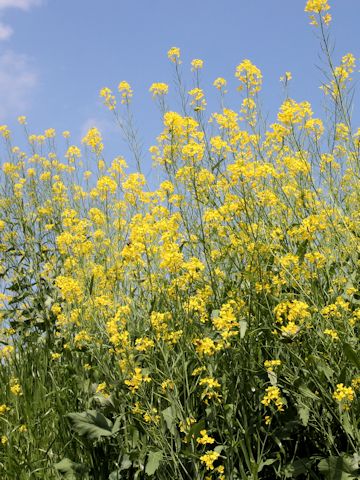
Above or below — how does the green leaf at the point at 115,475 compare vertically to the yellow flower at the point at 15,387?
below

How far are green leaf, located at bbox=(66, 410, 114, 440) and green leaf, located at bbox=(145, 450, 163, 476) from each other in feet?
1.15

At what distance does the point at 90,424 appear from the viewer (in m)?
2.72

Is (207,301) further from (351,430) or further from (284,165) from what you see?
(284,165)

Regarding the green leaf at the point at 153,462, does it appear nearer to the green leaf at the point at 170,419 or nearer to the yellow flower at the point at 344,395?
the green leaf at the point at 170,419

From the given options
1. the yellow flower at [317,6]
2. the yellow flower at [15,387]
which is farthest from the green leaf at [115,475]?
the yellow flower at [317,6]

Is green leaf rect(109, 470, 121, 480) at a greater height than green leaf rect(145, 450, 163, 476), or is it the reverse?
green leaf rect(145, 450, 163, 476)

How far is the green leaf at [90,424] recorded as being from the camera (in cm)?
270

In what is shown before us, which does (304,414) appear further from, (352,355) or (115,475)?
(115,475)

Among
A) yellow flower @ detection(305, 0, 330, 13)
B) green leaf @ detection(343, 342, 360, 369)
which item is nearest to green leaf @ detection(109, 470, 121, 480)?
green leaf @ detection(343, 342, 360, 369)

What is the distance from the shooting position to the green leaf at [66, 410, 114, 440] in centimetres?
270

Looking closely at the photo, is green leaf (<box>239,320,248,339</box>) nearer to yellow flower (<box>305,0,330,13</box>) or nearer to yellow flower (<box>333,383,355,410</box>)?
yellow flower (<box>333,383,355,410</box>)

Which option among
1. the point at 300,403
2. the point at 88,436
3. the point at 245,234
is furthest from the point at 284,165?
the point at 88,436

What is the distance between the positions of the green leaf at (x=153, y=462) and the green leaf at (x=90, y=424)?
349 millimetres

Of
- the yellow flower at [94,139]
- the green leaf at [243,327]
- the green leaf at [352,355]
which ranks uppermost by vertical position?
the yellow flower at [94,139]
